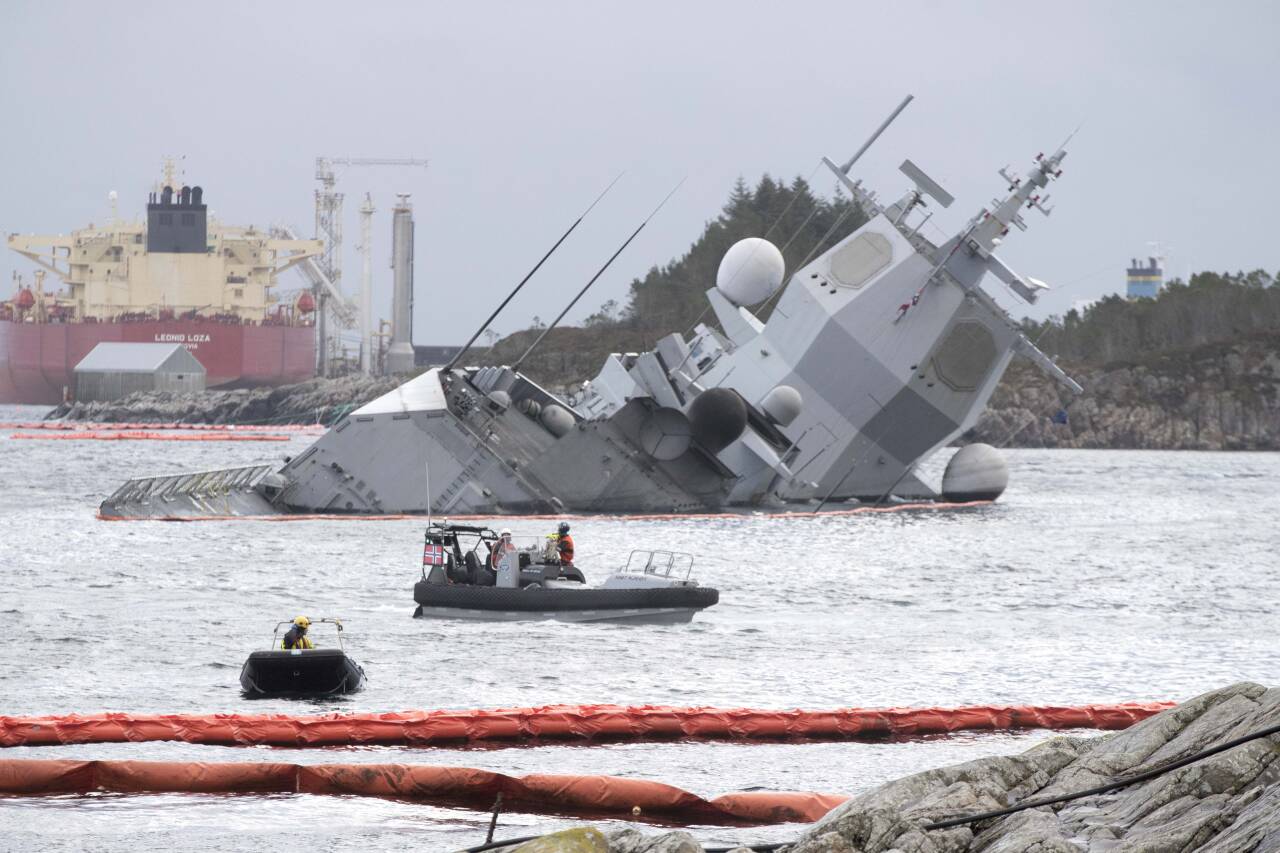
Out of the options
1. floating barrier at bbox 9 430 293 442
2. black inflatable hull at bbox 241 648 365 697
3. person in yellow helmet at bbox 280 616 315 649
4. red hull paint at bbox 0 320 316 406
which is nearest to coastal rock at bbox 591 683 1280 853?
black inflatable hull at bbox 241 648 365 697

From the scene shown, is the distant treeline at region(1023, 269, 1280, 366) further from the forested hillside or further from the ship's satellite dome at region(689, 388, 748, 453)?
the ship's satellite dome at region(689, 388, 748, 453)

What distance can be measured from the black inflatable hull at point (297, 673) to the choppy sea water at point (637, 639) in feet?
1.09

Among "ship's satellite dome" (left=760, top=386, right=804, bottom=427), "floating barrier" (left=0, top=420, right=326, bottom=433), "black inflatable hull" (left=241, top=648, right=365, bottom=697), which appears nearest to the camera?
"black inflatable hull" (left=241, top=648, right=365, bottom=697)

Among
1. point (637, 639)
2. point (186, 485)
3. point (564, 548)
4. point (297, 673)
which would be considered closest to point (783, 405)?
point (186, 485)

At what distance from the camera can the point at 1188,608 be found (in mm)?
34312

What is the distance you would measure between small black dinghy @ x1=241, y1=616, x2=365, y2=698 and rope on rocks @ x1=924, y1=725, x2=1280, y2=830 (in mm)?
11720

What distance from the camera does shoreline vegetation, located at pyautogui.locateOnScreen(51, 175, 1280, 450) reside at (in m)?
133

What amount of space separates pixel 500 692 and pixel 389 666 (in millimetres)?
2391

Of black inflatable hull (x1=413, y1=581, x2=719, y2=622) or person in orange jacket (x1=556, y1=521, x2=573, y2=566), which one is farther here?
person in orange jacket (x1=556, y1=521, x2=573, y2=566)

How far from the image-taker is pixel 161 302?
513 feet

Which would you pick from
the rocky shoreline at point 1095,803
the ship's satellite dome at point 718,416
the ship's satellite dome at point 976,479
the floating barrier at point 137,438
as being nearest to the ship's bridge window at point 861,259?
the ship's satellite dome at point 718,416

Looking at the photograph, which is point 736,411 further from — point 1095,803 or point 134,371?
point 134,371

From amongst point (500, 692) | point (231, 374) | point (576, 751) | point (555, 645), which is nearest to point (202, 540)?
point (555, 645)

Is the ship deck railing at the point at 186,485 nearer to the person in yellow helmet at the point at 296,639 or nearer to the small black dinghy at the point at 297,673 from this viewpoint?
the person in yellow helmet at the point at 296,639
